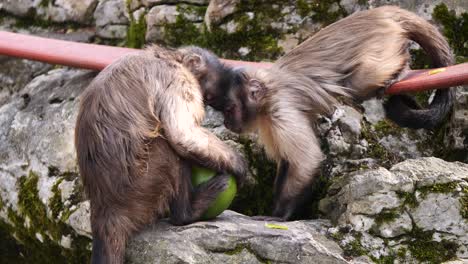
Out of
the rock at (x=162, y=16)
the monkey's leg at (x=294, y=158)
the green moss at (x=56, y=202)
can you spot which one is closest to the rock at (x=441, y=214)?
the monkey's leg at (x=294, y=158)

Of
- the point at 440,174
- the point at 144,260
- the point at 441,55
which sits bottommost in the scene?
the point at 144,260

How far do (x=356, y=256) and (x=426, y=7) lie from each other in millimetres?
2287

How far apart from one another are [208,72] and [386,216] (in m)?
1.32

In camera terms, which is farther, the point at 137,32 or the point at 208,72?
the point at 137,32

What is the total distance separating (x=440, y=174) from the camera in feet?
13.6

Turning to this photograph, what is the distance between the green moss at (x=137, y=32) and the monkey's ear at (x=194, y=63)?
2057mm

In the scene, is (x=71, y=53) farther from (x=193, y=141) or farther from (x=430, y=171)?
(x=430, y=171)

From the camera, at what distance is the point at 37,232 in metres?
5.26

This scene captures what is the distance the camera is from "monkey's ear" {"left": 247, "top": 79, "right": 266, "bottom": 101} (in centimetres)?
488

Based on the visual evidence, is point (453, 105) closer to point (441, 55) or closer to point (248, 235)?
point (441, 55)

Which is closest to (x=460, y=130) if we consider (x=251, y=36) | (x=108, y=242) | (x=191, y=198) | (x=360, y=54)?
(x=360, y=54)

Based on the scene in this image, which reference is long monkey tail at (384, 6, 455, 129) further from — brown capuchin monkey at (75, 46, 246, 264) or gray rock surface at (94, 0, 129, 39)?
gray rock surface at (94, 0, 129, 39)

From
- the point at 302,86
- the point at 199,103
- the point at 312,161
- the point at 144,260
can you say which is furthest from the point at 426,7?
the point at 144,260

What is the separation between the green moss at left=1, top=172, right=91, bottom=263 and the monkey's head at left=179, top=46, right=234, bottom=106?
123cm
